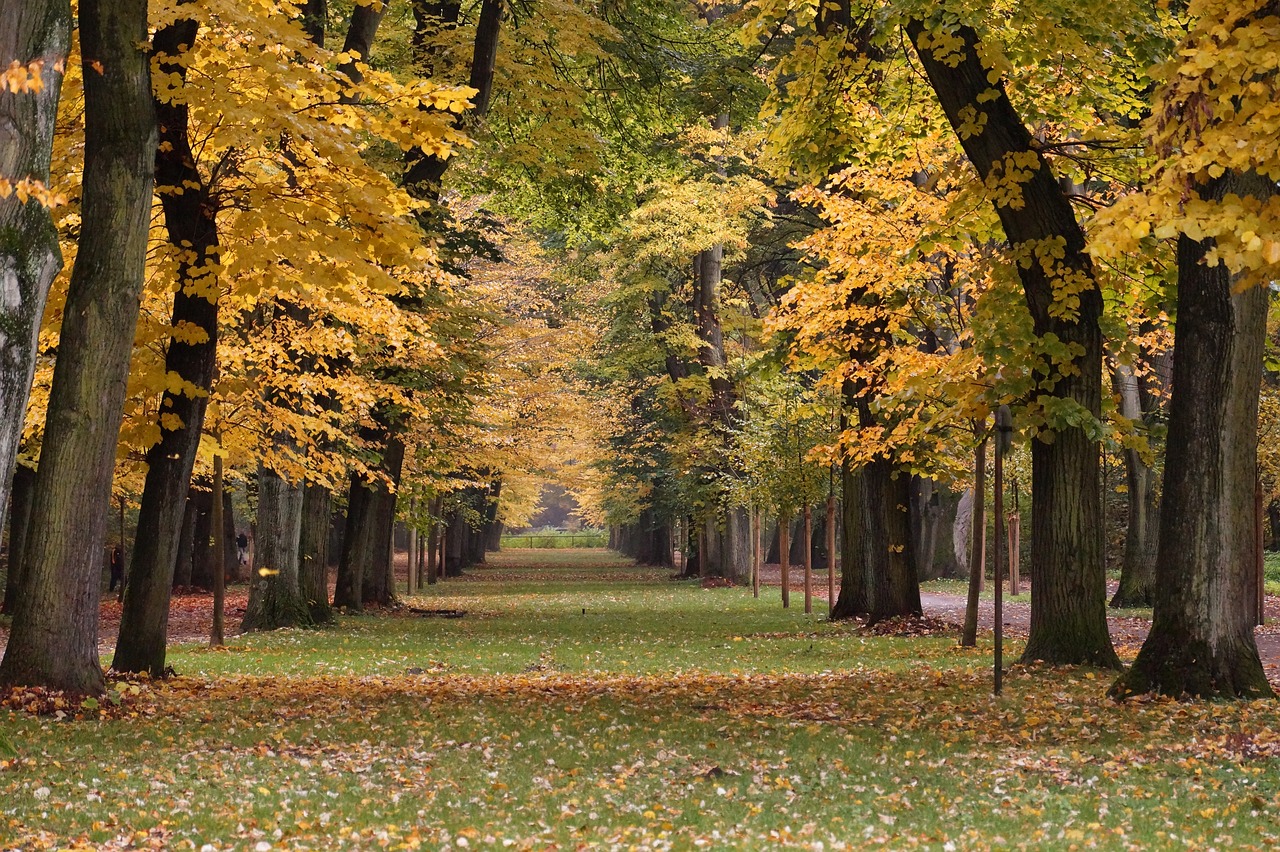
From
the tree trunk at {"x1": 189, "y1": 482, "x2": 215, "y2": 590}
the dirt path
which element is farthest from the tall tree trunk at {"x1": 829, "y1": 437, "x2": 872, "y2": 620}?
the tree trunk at {"x1": 189, "y1": 482, "x2": 215, "y2": 590}

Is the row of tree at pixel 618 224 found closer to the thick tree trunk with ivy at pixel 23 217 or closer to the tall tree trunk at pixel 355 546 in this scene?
the thick tree trunk with ivy at pixel 23 217

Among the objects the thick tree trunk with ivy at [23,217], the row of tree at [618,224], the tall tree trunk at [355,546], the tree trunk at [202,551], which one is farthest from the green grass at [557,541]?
the thick tree trunk with ivy at [23,217]

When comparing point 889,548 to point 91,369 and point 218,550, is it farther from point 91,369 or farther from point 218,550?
point 91,369

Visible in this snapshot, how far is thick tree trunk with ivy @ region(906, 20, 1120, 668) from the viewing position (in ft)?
39.1

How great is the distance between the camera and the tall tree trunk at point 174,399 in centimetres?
1133

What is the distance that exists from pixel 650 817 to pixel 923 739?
3.08 meters

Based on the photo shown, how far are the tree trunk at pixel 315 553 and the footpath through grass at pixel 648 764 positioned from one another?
26.0 ft

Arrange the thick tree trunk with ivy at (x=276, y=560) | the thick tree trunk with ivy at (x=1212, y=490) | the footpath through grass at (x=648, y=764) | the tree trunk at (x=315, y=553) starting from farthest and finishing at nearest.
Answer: the tree trunk at (x=315, y=553)
the thick tree trunk with ivy at (x=276, y=560)
the thick tree trunk with ivy at (x=1212, y=490)
the footpath through grass at (x=648, y=764)

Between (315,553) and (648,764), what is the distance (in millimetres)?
15498

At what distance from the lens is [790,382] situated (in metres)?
26.2

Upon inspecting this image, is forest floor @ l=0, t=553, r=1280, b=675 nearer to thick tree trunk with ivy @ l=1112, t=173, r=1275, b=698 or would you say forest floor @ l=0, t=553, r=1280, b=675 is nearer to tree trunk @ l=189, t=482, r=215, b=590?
tree trunk @ l=189, t=482, r=215, b=590

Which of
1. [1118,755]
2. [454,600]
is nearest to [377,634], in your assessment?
[454,600]

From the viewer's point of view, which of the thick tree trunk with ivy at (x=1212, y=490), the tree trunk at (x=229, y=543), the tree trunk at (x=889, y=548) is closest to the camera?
the thick tree trunk with ivy at (x=1212, y=490)

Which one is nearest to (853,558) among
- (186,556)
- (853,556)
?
(853,556)
